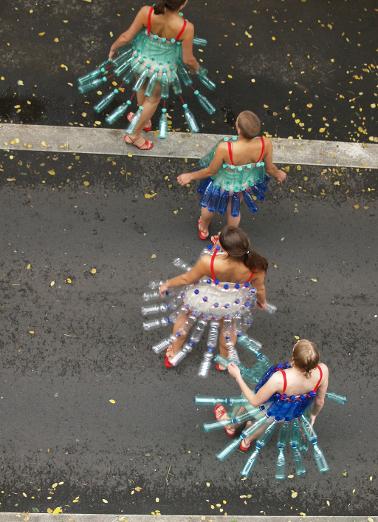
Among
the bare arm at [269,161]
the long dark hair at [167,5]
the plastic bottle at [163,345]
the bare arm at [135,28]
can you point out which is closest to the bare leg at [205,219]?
the bare arm at [269,161]

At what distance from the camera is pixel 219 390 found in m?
6.77

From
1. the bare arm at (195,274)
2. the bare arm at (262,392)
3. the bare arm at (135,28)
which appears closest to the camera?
the bare arm at (262,392)

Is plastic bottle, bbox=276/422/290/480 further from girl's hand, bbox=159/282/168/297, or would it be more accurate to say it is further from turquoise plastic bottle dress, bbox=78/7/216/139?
turquoise plastic bottle dress, bbox=78/7/216/139

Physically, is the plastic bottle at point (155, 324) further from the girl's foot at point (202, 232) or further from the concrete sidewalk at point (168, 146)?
the concrete sidewalk at point (168, 146)

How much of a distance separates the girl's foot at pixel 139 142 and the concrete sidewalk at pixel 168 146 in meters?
0.05

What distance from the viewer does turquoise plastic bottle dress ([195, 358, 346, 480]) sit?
5387mm

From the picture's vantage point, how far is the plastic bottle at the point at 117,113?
7570 millimetres

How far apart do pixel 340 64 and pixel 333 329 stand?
11.2 ft

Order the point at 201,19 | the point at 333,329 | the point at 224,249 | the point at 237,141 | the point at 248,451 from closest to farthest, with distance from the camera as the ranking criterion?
the point at 224,249 < the point at 237,141 < the point at 248,451 < the point at 333,329 < the point at 201,19

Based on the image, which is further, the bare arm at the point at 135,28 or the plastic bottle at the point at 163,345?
the plastic bottle at the point at 163,345

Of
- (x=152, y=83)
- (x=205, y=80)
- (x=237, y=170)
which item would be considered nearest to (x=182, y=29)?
(x=152, y=83)

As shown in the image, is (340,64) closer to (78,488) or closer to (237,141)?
(237,141)

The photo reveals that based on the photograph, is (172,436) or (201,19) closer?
(172,436)

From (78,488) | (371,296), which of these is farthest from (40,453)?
(371,296)
